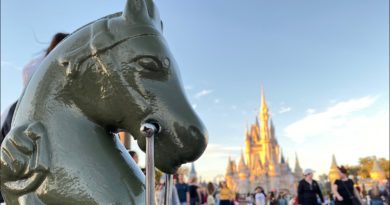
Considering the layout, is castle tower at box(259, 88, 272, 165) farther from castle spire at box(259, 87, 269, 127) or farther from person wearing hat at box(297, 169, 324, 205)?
person wearing hat at box(297, 169, 324, 205)

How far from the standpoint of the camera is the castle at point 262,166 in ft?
244

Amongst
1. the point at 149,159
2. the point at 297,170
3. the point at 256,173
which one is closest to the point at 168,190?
the point at 149,159

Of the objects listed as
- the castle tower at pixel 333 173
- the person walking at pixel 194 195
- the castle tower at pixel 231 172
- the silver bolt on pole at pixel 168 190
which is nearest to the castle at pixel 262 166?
the castle tower at pixel 231 172

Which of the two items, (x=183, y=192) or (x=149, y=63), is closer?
(x=149, y=63)

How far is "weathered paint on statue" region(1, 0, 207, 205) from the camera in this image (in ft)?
2.88

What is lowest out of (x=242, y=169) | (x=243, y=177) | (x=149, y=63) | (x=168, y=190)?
(x=243, y=177)

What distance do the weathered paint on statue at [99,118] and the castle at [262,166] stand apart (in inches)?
2881

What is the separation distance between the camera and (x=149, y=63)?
0.94 metres

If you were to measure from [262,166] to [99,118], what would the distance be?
78.2 m

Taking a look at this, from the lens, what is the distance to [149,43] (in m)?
0.96

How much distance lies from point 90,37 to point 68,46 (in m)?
0.07

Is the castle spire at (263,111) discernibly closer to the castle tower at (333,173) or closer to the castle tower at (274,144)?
the castle tower at (274,144)

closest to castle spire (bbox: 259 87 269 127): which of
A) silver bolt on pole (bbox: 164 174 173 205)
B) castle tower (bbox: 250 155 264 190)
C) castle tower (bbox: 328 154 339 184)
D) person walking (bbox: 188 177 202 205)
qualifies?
castle tower (bbox: 250 155 264 190)

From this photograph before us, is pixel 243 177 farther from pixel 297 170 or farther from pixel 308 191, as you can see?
→ pixel 308 191
